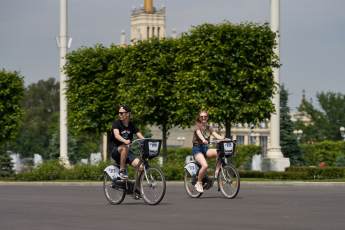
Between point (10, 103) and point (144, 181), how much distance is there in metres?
33.7

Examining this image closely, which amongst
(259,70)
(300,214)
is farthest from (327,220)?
(259,70)

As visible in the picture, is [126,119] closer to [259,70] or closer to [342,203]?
[342,203]

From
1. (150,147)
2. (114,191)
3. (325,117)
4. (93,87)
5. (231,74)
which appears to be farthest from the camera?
(325,117)

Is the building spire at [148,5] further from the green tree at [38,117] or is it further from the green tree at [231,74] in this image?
the green tree at [231,74]

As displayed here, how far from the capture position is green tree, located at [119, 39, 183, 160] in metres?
47.6

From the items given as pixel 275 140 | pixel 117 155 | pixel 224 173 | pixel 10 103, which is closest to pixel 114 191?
pixel 117 155

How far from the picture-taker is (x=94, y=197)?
2316cm

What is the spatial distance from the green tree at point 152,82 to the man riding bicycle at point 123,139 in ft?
89.5

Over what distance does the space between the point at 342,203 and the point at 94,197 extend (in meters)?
5.89

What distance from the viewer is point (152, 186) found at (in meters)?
19.0

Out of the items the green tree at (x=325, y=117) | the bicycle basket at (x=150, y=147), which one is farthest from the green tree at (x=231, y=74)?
the green tree at (x=325, y=117)

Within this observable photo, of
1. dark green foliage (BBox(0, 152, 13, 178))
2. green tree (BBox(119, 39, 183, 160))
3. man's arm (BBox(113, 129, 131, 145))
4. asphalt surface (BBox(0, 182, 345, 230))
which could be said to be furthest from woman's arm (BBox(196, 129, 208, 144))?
dark green foliage (BBox(0, 152, 13, 178))

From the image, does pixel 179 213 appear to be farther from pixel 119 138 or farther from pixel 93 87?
pixel 93 87

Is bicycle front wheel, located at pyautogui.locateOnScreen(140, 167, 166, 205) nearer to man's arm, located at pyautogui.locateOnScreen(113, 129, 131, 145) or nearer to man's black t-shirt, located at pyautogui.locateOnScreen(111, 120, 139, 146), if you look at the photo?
man's arm, located at pyautogui.locateOnScreen(113, 129, 131, 145)
